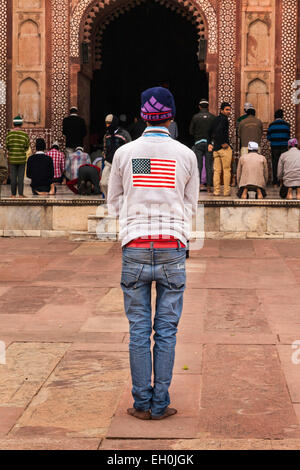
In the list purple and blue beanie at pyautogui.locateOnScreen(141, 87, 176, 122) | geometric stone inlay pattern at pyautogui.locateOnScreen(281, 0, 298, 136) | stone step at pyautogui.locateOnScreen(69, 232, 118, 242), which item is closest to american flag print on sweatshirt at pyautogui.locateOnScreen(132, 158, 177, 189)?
purple and blue beanie at pyautogui.locateOnScreen(141, 87, 176, 122)

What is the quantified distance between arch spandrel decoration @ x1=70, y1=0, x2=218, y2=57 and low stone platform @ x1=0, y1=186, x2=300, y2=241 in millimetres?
4733

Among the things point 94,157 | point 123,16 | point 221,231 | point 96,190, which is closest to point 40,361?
point 221,231

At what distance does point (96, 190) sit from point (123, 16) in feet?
30.2

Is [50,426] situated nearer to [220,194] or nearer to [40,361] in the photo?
[40,361]

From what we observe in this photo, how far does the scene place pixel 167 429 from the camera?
3723mm

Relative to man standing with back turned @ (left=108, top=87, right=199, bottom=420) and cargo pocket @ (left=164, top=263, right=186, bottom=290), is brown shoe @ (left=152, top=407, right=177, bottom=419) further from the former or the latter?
cargo pocket @ (left=164, top=263, right=186, bottom=290)

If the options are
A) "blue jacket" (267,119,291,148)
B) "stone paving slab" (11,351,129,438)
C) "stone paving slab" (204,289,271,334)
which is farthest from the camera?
"blue jacket" (267,119,291,148)

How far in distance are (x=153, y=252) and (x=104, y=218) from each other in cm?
769

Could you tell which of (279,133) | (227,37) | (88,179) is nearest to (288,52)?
(227,37)

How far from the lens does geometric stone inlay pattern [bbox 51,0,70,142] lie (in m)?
15.8

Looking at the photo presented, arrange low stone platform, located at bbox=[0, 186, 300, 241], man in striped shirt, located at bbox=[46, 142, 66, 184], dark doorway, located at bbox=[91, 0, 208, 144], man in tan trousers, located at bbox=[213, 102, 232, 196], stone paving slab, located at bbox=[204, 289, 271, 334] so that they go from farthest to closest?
dark doorway, located at bbox=[91, 0, 208, 144], man in striped shirt, located at bbox=[46, 142, 66, 184], man in tan trousers, located at bbox=[213, 102, 232, 196], low stone platform, located at bbox=[0, 186, 300, 241], stone paving slab, located at bbox=[204, 289, 271, 334]

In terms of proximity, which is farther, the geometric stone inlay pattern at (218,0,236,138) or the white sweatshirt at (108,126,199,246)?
the geometric stone inlay pattern at (218,0,236,138)

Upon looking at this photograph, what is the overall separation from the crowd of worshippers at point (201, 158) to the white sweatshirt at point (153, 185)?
8.10m

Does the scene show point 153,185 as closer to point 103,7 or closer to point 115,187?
point 115,187
